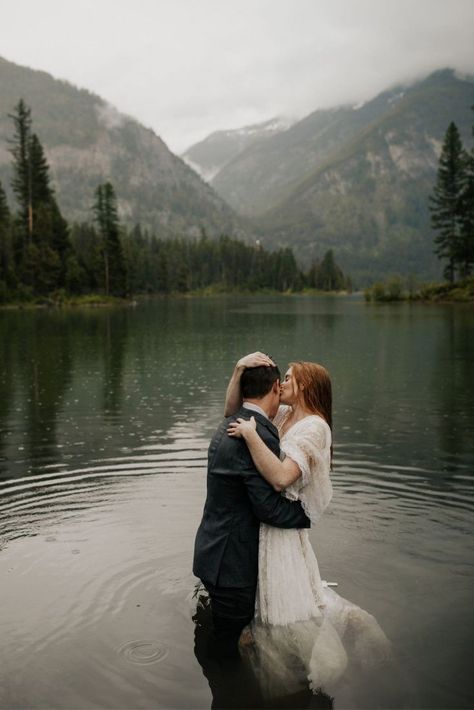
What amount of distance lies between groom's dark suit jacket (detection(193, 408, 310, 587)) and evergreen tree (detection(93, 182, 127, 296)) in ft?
326

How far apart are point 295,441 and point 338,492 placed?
6363 millimetres

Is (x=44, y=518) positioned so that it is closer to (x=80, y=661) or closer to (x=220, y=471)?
(x=80, y=661)

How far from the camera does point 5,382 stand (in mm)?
24172

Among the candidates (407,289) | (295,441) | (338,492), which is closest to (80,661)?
(295,441)

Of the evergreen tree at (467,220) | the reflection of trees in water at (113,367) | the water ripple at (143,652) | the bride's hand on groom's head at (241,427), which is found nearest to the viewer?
the bride's hand on groom's head at (241,427)

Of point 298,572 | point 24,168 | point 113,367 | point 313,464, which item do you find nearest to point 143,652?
point 298,572

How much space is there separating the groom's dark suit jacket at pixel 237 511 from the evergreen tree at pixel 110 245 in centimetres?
9923

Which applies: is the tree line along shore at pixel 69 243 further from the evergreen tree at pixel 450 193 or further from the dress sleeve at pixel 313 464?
the dress sleeve at pixel 313 464

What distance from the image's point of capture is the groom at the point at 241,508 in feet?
17.1

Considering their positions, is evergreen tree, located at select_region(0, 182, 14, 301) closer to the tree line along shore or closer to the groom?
the tree line along shore

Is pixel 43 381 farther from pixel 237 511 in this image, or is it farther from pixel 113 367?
pixel 237 511

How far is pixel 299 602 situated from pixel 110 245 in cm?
10344

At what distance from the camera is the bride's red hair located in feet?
18.1

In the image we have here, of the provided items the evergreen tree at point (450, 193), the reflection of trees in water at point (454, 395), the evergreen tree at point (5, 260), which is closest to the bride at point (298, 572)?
the reflection of trees in water at point (454, 395)
